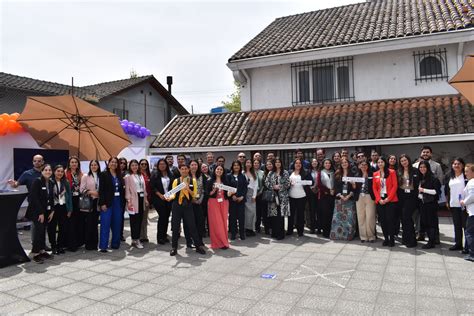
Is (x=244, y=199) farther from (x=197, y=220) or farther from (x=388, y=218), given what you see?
(x=388, y=218)

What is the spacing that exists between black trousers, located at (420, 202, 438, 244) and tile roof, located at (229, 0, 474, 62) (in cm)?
717

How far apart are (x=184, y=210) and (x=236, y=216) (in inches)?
61.3

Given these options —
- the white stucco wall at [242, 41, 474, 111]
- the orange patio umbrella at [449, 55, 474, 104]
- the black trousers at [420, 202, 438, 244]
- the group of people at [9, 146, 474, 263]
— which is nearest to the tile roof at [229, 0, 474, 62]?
the white stucco wall at [242, 41, 474, 111]

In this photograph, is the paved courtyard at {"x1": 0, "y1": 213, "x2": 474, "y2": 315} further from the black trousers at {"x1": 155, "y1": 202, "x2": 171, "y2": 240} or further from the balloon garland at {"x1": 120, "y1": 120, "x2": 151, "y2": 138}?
the balloon garland at {"x1": 120, "y1": 120, "x2": 151, "y2": 138}

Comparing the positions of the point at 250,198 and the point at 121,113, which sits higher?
the point at 121,113

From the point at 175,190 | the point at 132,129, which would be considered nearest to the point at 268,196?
the point at 175,190

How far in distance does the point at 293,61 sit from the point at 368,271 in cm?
939

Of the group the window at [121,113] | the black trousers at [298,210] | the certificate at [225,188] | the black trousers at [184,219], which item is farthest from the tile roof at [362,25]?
the window at [121,113]

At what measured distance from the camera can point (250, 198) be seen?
8.32 metres

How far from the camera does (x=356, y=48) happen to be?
12234mm

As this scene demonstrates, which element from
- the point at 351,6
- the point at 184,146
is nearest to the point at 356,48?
the point at 351,6

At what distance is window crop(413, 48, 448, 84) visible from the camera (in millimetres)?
Answer: 11695

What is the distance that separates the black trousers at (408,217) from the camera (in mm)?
6969

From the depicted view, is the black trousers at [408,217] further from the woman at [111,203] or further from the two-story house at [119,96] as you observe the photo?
the two-story house at [119,96]
